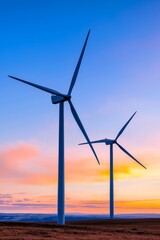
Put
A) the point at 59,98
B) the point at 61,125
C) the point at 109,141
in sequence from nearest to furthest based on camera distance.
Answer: the point at 61,125, the point at 59,98, the point at 109,141

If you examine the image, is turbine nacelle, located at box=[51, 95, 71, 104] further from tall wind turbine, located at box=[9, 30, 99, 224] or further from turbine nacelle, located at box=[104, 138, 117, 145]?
turbine nacelle, located at box=[104, 138, 117, 145]

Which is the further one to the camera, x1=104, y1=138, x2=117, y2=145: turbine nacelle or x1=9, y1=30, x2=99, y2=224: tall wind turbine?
x1=104, y1=138, x2=117, y2=145: turbine nacelle

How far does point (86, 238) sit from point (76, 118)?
91.3ft

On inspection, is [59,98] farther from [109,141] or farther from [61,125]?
[109,141]

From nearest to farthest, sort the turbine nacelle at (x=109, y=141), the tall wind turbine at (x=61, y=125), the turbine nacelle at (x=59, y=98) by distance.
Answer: the tall wind turbine at (x=61, y=125) < the turbine nacelle at (x=59, y=98) < the turbine nacelle at (x=109, y=141)

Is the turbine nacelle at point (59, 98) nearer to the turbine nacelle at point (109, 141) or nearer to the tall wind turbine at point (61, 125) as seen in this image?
the tall wind turbine at point (61, 125)

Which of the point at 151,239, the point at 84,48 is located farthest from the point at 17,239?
the point at 84,48

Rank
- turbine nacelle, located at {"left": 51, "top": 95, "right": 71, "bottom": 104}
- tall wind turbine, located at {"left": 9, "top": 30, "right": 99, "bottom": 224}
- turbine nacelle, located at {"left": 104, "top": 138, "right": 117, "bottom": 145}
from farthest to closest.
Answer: turbine nacelle, located at {"left": 104, "top": 138, "right": 117, "bottom": 145}, turbine nacelle, located at {"left": 51, "top": 95, "right": 71, "bottom": 104}, tall wind turbine, located at {"left": 9, "top": 30, "right": 99, "bottom": 224}

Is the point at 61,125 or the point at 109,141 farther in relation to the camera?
the point at 109,141

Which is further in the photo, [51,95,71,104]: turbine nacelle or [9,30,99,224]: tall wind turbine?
[51,95,71,104]: turbine nacelle

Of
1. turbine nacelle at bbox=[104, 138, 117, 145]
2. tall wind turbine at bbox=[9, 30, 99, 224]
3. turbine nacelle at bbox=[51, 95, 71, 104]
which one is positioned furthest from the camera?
turbine nacelle at bbox=[104, 138, 117, 145]

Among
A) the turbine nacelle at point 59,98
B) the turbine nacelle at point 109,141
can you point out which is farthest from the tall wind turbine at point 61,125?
the turbine nacelle at point 109,141

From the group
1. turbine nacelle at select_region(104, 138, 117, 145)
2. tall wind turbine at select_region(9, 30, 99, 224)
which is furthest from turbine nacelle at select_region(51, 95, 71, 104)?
turbine nacelle at select_region(104, 138, 117, 145)

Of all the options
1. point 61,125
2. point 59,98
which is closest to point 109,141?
point 59,98
